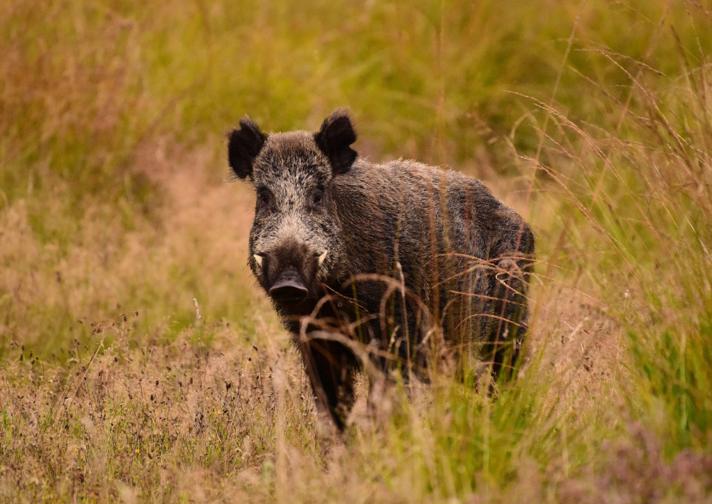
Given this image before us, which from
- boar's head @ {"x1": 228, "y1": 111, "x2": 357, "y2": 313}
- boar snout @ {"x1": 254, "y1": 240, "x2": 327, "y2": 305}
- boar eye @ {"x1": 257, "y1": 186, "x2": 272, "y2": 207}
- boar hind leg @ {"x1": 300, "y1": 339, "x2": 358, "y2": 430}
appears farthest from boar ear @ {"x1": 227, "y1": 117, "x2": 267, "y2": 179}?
boar hind leg @ {"x1": 300, "y1": 339, "x2": 358, "y2": 430}

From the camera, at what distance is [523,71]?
470 inches

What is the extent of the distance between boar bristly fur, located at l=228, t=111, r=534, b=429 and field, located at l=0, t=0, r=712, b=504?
0.29m

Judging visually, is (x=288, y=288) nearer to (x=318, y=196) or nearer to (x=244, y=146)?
(x=318, y=196)

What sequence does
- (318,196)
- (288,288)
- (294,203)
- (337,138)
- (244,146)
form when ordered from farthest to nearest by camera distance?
(244,146) → (337,138) → (318,196) → (294,203) → (288,288)

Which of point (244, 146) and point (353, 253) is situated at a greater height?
point (244, 146)

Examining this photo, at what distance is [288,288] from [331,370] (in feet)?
2.34

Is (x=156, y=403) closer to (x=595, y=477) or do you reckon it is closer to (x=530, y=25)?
(x=595, y=477)

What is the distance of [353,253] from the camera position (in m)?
5.39

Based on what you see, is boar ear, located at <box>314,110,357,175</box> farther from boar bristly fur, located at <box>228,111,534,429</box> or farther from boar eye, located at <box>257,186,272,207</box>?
boar eye, located at <box>257,186,272,207</box>

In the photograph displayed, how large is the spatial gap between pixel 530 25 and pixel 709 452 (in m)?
8.97

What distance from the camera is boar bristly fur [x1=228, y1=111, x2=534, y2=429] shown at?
508cm

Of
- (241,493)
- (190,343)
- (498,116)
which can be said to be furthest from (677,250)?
(498,116)

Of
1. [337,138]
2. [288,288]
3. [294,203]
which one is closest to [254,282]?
[294,203]

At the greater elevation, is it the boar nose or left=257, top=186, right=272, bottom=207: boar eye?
left=257, top=186, right=272, bottom=207: boar eye
